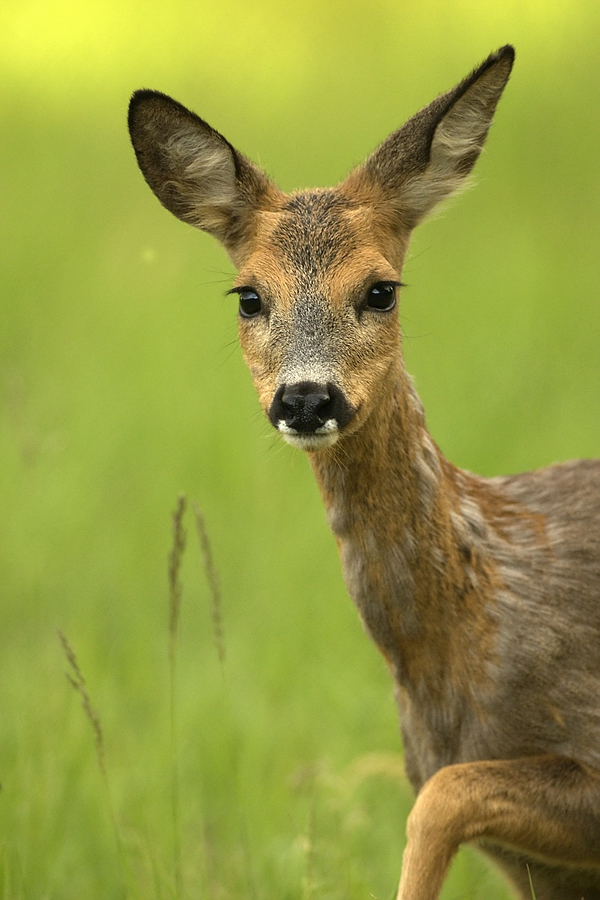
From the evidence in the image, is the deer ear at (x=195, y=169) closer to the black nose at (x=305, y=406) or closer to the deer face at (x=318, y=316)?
the deer face at (x=318, y=316)

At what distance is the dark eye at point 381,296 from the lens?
464cm

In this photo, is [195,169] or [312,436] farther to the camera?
[195,169]

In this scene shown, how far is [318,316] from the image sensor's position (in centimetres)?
452

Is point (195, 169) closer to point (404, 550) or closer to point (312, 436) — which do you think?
point (312, 436)

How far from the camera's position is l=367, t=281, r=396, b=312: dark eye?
4641 mm

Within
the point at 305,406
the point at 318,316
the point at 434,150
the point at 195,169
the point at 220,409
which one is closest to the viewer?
the point at 305,406

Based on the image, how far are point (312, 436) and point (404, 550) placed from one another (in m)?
0.66

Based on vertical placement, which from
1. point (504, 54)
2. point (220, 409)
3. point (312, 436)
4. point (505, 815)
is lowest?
point (505, 815)

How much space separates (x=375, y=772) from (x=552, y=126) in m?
9.32

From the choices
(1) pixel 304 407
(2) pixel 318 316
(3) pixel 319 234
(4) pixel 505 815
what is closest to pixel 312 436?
(1) pixel 304 407

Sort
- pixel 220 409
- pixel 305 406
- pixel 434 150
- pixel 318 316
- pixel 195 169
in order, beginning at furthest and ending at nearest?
pixel 220 409 < pixel 195 169 < pixel 434 150 < pixel 318 316 < pixel 305 406

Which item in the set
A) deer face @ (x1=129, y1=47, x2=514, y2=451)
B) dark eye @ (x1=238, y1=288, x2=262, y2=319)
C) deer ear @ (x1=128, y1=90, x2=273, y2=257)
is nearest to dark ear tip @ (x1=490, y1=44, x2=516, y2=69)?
deer face @ (x1=129, y1=47, x2=514, y2=451)

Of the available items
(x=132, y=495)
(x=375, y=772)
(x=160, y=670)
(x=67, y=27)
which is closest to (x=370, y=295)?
(x=375, y=772)

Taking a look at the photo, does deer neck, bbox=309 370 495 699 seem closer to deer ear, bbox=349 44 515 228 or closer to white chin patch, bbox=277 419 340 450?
white chin patch, bbox=277 419 340 450
